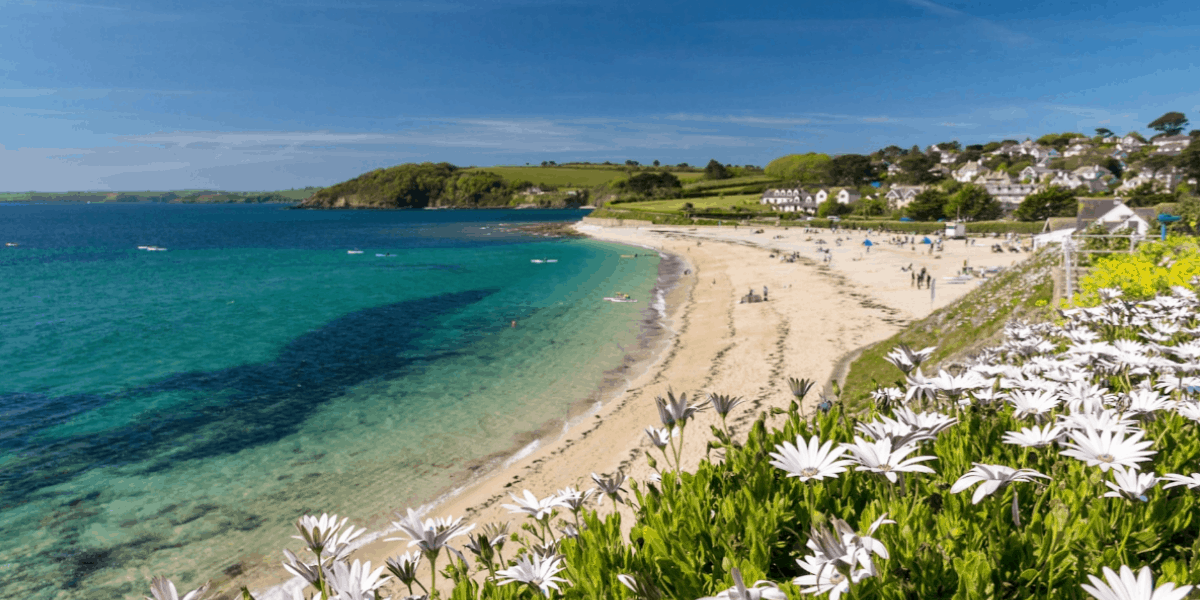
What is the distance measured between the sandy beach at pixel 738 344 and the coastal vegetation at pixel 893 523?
8.32 m

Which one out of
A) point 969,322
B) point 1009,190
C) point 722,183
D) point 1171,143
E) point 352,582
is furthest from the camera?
point 722,183

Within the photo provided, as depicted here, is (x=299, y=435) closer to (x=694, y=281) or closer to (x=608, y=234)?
(x=694, y=281)

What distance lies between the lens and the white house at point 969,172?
142 meters

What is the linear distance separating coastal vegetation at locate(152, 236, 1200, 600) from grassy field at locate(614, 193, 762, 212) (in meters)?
130

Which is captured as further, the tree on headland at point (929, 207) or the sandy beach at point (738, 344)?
the tree on headland at point (929, 207)

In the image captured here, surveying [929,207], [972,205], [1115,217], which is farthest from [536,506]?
[972,205]

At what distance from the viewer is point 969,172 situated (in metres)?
148

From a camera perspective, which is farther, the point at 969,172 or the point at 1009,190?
the point at 969,172

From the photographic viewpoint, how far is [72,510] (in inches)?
555

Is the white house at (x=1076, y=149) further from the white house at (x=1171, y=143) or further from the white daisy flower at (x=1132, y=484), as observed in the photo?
the white daisy flower at (x=1132, y=484)

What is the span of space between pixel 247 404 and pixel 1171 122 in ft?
851

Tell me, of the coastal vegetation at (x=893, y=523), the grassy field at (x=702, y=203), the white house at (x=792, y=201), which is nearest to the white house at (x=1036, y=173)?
the white house at (x=792, y=201)

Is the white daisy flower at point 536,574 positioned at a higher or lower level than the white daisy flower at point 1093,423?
lower

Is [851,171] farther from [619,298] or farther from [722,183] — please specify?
[619,298]
